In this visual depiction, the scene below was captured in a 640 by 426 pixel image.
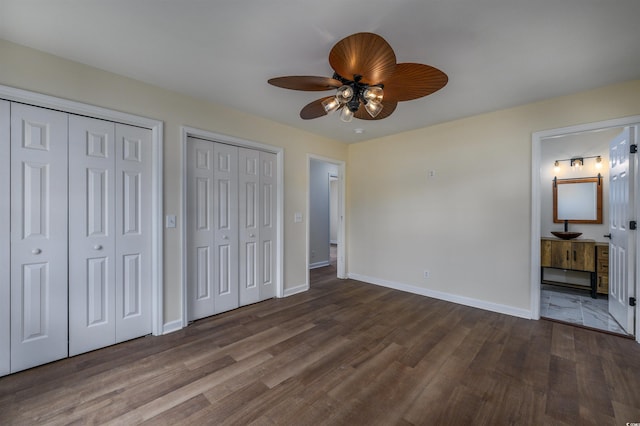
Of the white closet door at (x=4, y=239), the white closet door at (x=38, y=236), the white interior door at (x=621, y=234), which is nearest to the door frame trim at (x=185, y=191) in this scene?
the white closet door at (x=38, y=236)

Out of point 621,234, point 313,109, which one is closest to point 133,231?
point 313,109

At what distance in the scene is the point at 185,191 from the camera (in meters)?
2.85

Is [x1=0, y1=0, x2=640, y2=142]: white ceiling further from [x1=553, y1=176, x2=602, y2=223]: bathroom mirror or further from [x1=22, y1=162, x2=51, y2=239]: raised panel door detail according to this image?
[x1=553, y1=176, x2=602, y2=223]: bathroom mirror

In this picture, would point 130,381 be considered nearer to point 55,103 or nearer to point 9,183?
point 9,183

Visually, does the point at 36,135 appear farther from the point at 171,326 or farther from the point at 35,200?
the point at 171,326

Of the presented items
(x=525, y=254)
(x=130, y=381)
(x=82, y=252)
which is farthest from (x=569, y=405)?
(x=82, y=252)

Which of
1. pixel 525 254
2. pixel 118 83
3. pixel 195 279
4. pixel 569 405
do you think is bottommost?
pixel 569 405

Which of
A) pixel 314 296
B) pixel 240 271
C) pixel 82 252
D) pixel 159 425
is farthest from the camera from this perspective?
pixel 314 296

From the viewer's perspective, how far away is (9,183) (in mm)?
1993

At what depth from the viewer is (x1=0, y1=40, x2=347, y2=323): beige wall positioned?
2082mm

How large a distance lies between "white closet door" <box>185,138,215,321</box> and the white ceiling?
73 centimetres

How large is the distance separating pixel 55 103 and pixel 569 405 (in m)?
4.37

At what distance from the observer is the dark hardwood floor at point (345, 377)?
1.64 m

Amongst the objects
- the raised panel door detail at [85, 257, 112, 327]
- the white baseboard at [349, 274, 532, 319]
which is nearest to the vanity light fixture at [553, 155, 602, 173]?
the white baseboard at [349, 274, 532, 319]
